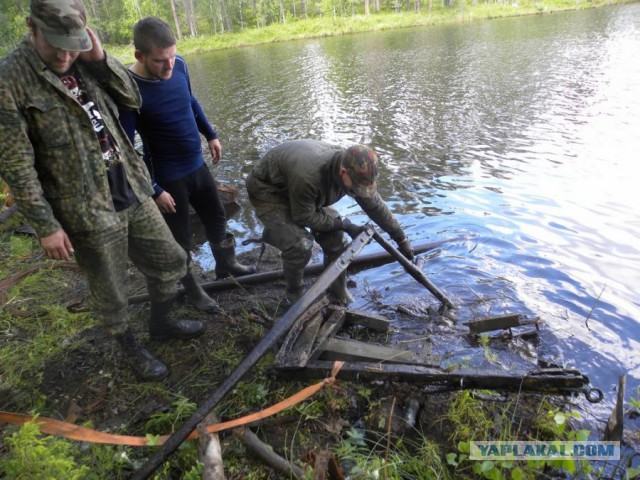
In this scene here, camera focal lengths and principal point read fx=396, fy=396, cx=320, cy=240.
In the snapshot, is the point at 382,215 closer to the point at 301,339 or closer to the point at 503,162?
the point at 301,339

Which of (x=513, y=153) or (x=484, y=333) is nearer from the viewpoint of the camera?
(x=484, y=333)

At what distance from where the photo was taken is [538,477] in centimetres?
248

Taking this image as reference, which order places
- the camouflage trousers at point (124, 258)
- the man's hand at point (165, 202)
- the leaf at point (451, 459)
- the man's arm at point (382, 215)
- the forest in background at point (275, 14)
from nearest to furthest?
the leaf at point (451, 459) < the camouflage trousers at point (124, 258) < the man's hand at point (165, 202) < the man's arm at point (382, 215) < the forest in background at point (275, 14)

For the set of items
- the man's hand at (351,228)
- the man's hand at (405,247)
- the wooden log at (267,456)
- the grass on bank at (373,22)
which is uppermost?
the grass on bank at (373,22)

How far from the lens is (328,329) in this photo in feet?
11.2

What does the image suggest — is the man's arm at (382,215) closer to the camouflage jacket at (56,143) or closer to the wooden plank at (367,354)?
the wooden plank at (367,354)

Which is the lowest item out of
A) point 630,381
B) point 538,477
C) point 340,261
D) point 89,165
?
point 630,381

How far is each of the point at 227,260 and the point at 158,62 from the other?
2264 mm

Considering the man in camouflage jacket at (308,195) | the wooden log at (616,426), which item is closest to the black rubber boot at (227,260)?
the man in camouflage jacket at (308,195)

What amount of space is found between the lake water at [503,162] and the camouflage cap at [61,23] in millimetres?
3564

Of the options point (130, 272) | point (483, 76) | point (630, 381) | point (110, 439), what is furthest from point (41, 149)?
point (483, 76)

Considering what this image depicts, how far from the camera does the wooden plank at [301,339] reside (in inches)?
117

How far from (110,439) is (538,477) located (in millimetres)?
2646

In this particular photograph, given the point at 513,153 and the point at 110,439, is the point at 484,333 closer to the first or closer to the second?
the point at 110,439
